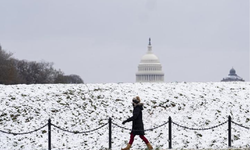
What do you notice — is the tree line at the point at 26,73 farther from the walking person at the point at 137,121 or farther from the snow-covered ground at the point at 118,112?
the walking person at the point at 137,121

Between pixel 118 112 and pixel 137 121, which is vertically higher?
pixel 118 112

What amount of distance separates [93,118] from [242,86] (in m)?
8.74

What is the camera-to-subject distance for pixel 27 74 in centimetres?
8356

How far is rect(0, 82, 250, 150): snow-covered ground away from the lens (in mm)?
29484

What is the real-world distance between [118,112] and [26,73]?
174ft

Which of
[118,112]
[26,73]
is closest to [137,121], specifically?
[118,112]

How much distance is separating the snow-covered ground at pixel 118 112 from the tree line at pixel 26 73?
130ft

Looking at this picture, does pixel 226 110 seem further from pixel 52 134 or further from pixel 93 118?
pixel 52 134

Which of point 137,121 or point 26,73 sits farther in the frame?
point 26,73

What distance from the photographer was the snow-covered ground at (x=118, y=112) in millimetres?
29484

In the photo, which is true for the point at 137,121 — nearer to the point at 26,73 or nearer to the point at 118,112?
the point at 118,112

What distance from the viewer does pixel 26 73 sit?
84125 millimetres

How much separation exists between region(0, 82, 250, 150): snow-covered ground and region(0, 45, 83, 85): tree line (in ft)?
130

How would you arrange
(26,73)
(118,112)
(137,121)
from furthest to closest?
(26,73)
(118,112)
(137,121)
